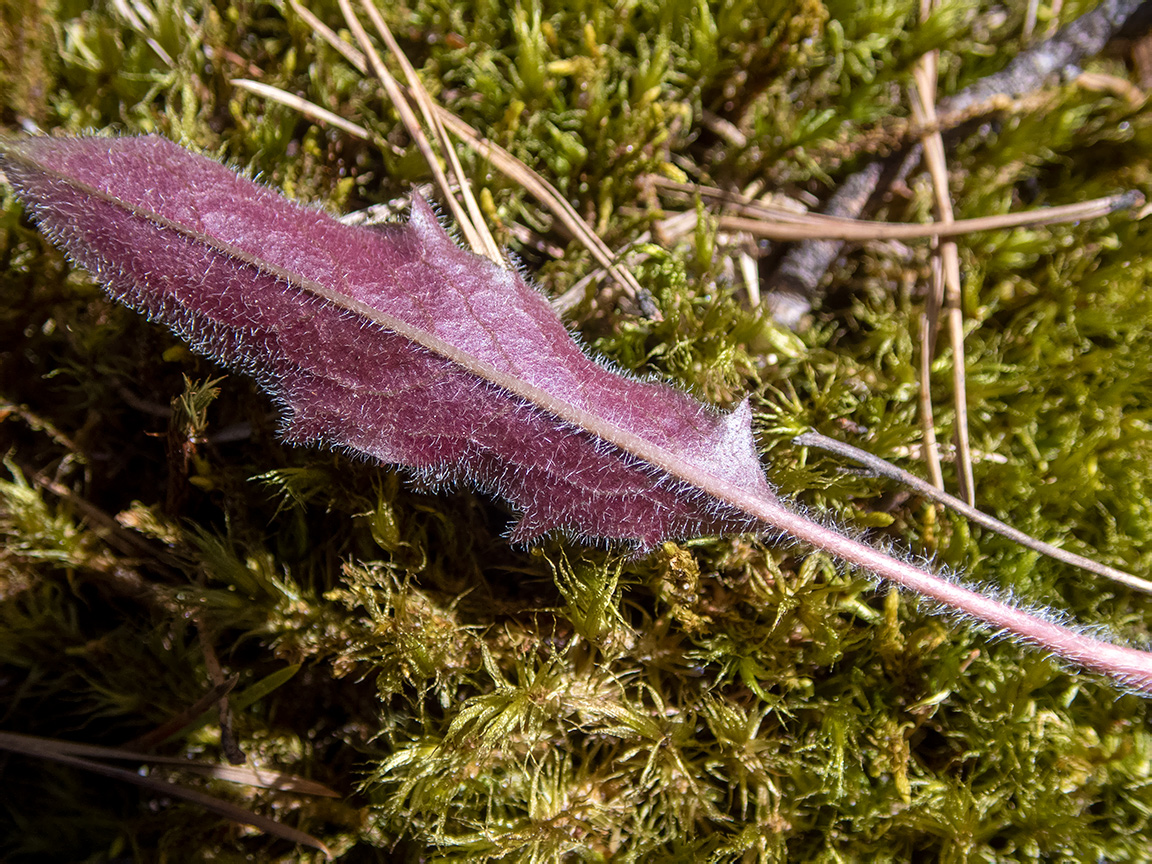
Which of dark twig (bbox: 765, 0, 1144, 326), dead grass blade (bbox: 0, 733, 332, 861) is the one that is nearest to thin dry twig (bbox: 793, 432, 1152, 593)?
dark twig (bbox: 765, 0, 1144, 326)

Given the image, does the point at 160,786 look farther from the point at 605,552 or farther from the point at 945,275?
the point at 945,275

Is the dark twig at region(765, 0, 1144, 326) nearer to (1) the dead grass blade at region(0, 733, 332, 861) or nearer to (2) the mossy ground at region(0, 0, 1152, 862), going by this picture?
(2) the mossy ground at region(0, 0, 1152, 862)

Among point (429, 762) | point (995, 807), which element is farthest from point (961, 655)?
point (429, 762)

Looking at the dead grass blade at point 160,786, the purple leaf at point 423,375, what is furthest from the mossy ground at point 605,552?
the purple leaf at point 423,375

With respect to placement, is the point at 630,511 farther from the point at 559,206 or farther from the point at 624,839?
the point at 559,206

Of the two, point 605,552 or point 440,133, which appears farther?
point 440,133

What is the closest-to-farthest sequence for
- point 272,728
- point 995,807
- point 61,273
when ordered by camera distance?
point 995,807 → point 272,728 → point 61,273

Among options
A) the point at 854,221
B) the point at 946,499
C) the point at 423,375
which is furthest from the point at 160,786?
the point at 854,221
